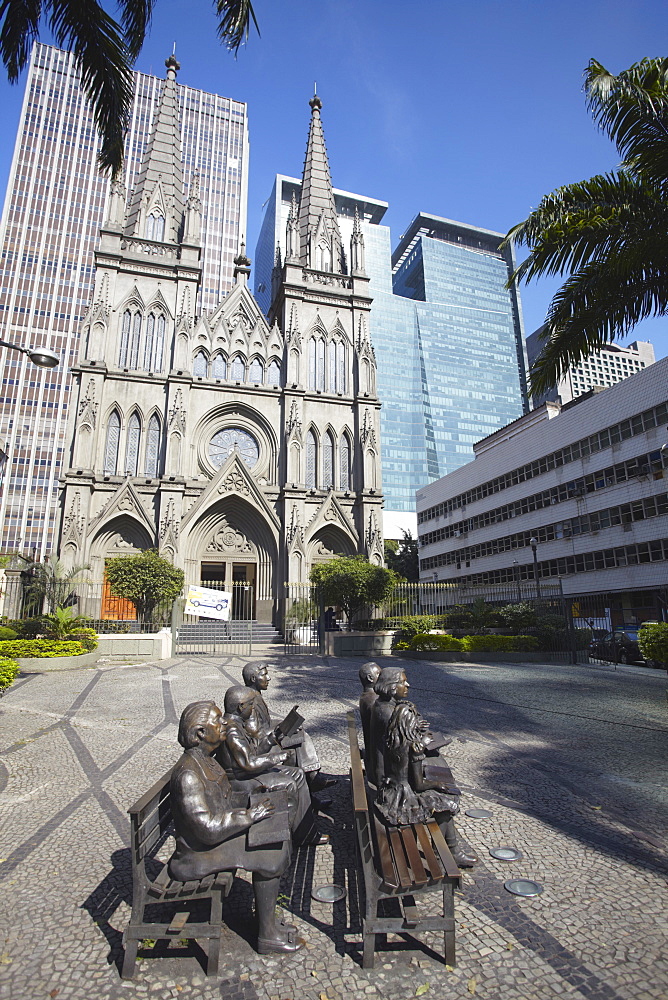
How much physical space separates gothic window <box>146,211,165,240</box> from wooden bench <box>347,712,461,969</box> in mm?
35658

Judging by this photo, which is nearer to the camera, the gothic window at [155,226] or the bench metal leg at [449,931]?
the bench metal leg at [449,931]

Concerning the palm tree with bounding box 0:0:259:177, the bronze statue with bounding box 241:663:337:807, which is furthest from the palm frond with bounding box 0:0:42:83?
the bronze statue with bounding box 241:663:337:807

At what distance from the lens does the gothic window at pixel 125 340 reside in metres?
28.8

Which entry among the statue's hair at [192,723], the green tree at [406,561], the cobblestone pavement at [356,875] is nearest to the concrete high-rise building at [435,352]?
the green tree at [406,561]

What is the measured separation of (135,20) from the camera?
8.24 m

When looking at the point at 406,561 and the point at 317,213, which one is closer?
the point at 317,213

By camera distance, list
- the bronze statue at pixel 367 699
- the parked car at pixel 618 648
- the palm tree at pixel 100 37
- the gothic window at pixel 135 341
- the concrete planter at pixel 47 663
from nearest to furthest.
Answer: the bronze statue at pixel 367 699 → the palm tree at pixel 100 37 → the concrete planter at pixel 47 663 → the parked car at pixel 618 648 → the gothic window at pixel 135 341

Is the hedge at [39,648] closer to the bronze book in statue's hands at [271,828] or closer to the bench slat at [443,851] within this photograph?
the bronze book in statue's hands at [271,828]

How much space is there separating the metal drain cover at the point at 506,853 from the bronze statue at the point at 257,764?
126 cm

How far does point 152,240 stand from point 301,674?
2845cm

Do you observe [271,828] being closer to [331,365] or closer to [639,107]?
[639,107]

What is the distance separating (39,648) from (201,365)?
1963 centimetres

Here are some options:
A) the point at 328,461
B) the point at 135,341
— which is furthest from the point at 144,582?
the point at 135,341

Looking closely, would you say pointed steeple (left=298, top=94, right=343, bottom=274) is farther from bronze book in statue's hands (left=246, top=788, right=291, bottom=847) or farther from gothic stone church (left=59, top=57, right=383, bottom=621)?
bronze book in statue's hands (left=246, top=788, right=291, bottom=847)
